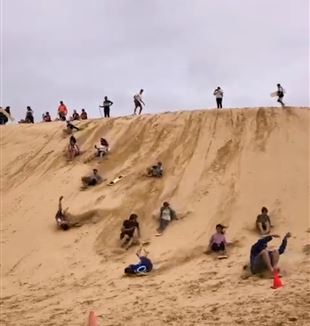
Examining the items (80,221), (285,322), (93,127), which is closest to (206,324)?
(285,322)

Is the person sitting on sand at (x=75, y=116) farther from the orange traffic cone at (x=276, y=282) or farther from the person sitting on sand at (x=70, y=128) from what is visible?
the orange traffic cone at (x=276, y=282)

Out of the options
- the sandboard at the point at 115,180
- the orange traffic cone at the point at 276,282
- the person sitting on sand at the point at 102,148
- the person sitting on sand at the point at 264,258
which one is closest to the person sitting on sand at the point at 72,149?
the person sitting on sand at the point at 102,148

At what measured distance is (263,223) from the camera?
1499cm

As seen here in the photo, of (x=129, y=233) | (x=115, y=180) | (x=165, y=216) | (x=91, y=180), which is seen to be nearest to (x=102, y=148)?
(x=91, y=180)

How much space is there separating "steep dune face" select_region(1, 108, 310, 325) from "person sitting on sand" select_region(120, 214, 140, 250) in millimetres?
317

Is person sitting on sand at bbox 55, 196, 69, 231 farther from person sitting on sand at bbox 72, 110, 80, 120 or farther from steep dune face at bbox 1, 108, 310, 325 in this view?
person sitting on sand at bbox 72, 110, 80, 120

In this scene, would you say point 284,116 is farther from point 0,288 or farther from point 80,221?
point 0,288

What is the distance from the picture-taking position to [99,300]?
1192cm

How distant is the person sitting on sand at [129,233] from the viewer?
49.9 feet

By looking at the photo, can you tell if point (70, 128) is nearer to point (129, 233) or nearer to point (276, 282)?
point (129, 233)

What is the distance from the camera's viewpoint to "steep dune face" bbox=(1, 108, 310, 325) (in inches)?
434

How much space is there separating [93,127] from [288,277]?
41.6 ft

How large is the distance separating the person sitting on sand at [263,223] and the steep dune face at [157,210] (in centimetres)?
27

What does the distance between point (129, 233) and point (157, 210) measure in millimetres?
1655
